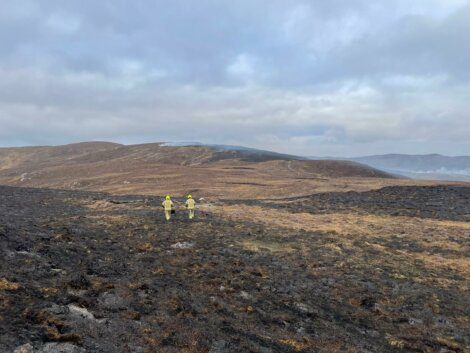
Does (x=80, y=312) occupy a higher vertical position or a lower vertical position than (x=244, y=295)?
higher

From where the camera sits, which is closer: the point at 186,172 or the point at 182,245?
the point at 182,245

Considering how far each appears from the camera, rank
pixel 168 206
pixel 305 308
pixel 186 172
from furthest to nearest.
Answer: pixel 186 172 < pixel 168 206 < pixel 305 308

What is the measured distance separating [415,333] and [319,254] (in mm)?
8130

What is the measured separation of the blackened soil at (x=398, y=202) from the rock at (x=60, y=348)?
27.6 metres

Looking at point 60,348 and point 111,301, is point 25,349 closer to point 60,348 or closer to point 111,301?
point 60,348

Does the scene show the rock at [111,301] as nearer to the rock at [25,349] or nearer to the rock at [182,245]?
the rock at [25,349]

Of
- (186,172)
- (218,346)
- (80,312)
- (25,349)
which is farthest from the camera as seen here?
(186,172)

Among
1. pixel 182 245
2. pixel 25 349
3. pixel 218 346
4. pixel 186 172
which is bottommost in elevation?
pixel 218 346

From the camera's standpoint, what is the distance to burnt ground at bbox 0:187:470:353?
10.2 m

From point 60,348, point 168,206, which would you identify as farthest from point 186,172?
point 60,348

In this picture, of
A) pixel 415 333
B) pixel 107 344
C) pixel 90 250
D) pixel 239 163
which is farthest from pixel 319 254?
pixel 239 163

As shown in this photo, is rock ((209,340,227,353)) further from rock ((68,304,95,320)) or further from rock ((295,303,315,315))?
rock ((295,303,315,315))

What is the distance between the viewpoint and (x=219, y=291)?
1435cm

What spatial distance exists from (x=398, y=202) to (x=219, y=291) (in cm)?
3030
